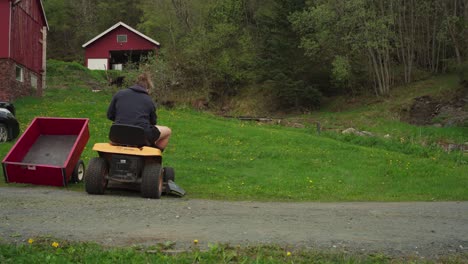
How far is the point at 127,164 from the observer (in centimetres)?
879

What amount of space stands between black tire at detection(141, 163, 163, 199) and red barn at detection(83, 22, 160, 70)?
48.5 meters

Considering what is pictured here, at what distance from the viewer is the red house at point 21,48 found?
2903 cm

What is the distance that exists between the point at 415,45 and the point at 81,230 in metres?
39.0

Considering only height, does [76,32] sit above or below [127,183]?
above

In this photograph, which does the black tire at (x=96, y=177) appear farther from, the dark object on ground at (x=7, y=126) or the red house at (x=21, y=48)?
the red house at (x=21, y=48)

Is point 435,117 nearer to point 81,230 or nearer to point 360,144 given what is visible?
point 360,144

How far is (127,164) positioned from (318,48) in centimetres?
3075

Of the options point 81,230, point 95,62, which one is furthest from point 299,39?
point 81,230

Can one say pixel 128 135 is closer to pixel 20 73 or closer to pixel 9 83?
pixel 9 83

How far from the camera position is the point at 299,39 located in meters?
39.4

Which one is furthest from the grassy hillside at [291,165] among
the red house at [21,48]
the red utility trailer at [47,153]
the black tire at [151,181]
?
the red house at [21,48]

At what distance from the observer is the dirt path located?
212 inches

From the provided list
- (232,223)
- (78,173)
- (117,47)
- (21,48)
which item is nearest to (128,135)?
(78,173)

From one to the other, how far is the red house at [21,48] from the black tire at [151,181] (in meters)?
23.6
